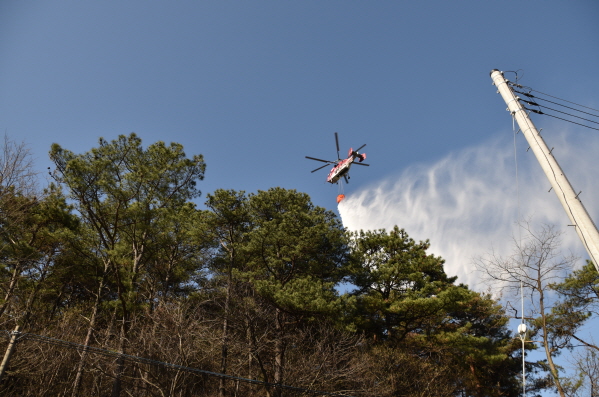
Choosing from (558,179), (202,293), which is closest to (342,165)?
(202,293)

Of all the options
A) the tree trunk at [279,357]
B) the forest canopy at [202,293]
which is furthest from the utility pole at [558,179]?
the tree trunk at [279,357]

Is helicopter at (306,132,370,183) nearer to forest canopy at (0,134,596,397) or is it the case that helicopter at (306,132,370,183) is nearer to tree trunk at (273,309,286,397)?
forest canopy at (0,134,596,397)

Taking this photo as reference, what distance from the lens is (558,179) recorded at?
6.55 meters

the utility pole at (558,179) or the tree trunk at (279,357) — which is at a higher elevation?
the utility pole at (558,179)

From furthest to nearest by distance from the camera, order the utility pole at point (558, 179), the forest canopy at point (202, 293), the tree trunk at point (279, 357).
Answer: the tree trunk at point (279, 357) → the forest canopy at point (202, 293) → the utility pole at point (558, 179)

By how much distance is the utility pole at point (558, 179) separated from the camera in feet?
19.4

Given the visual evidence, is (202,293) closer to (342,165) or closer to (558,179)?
(342,165)

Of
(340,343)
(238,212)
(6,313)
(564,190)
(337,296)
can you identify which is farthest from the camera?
(238,212)

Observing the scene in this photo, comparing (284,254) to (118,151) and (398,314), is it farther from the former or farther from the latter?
(118,151)

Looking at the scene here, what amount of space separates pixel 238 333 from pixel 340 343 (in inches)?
158

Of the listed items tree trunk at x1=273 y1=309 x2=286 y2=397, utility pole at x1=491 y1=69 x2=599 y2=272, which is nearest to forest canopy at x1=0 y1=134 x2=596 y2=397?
tree trunk at x1=273 y1=309 x2=286 y2=397

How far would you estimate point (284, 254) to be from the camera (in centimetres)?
1631

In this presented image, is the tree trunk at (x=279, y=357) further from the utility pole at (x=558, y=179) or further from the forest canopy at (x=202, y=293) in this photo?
the utility pole at (x=558, y=179)

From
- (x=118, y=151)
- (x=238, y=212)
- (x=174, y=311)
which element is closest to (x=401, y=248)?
(x=238, y=212)
